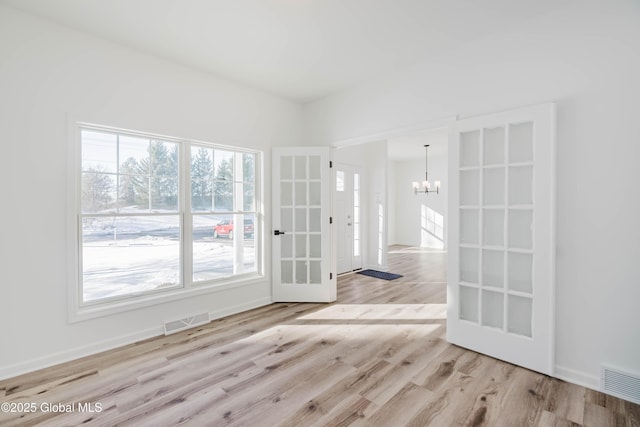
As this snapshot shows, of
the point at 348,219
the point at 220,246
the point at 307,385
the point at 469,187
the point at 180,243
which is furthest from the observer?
the point at 348,219

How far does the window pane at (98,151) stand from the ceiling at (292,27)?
915 mm

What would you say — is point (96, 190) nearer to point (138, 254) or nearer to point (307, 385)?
point (138, 254)

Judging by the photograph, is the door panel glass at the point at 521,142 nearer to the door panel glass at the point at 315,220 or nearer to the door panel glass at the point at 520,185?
the door panel glass at the point at 520,185

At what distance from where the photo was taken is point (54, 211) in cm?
254

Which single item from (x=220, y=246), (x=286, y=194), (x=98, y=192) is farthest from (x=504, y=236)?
(x=98, y=192)

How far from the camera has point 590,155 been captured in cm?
221

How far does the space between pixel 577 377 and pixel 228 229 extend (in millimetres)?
3674

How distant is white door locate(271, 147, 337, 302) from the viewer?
13.5 ft

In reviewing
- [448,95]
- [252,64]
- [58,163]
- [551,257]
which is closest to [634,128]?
[551,257]

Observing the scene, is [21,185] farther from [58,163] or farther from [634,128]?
[634,128]

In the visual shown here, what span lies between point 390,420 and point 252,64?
11.4 ft

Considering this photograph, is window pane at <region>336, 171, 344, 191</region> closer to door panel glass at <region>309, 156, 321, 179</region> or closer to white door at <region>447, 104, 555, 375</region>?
door panel glass at <region>309, 156, 321, 179</region>

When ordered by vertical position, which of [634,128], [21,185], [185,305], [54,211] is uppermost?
[634,128]

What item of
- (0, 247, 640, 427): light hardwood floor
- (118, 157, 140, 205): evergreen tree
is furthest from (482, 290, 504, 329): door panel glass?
(118, 157, 140, 205): evergreen tree
